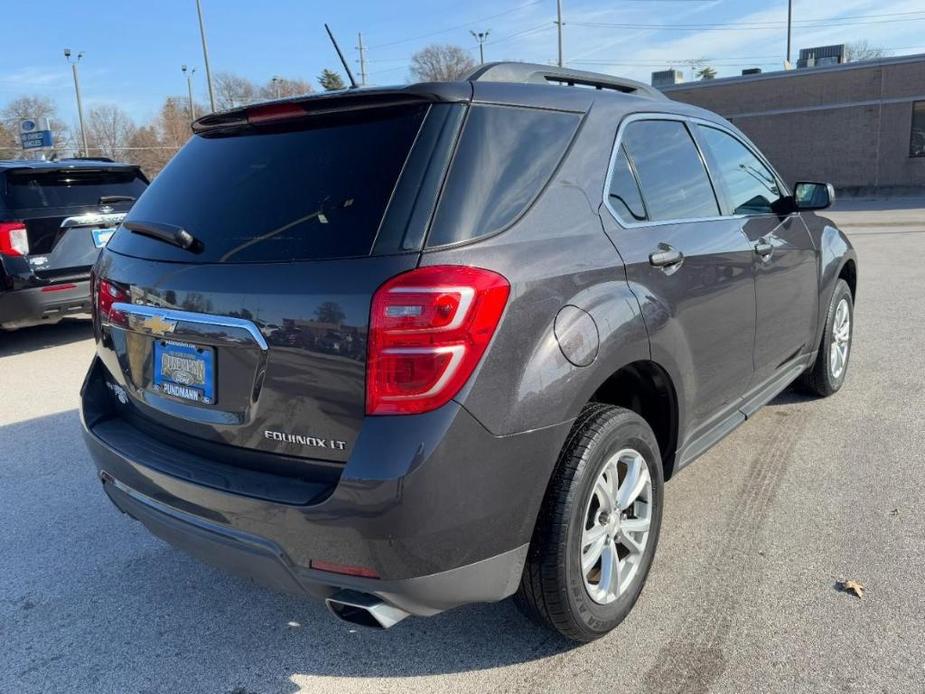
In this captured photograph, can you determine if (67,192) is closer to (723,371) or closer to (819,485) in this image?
(723,371)

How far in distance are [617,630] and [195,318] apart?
182 cm

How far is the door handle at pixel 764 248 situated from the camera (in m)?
3.53

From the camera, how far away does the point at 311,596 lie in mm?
2105

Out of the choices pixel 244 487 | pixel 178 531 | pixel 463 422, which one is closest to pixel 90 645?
pixel 178 531

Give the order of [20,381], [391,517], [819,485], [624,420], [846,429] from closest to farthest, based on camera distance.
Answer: [391,517], [624,420], [819,485], [846,429], [20,381]

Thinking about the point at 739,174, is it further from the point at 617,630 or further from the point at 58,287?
the point at 58,287

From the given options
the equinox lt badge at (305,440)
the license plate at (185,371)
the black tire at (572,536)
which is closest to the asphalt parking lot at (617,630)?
the black tire at (572,536)

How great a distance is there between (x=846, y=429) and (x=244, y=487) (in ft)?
12.3

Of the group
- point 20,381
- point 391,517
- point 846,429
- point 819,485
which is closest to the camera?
point 391,517

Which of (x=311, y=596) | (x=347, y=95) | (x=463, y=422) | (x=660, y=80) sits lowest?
(x=311, y=596)

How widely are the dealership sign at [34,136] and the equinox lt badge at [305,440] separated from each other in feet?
182

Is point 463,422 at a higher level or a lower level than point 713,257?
lower

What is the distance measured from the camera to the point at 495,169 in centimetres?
221

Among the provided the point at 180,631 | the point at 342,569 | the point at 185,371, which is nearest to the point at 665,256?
the point at 342,569
